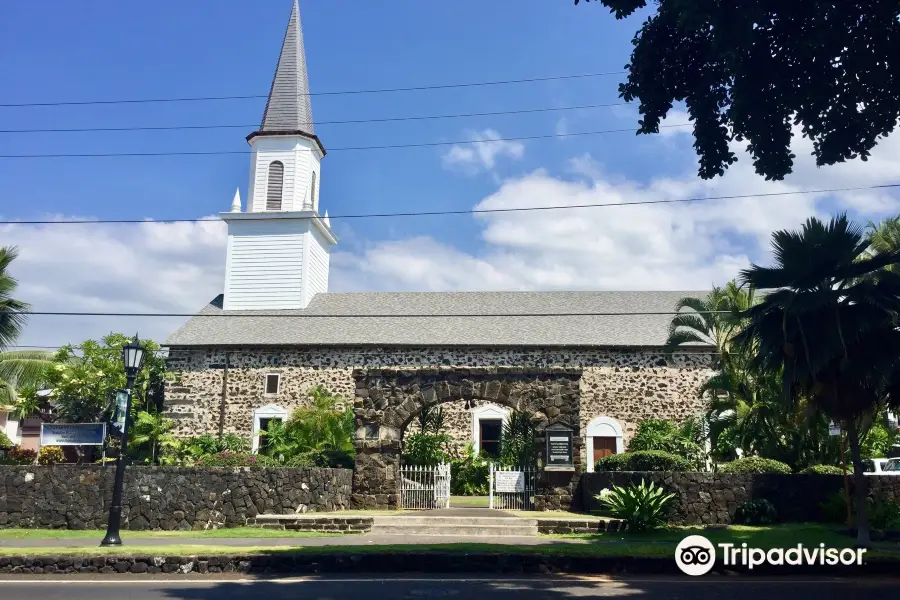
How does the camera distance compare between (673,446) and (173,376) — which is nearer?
(673,446)

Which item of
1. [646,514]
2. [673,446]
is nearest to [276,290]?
[673,446]

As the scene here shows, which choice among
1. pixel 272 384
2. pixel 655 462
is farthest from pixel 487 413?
pixel 655 462

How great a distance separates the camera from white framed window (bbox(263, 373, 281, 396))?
29.8 metres

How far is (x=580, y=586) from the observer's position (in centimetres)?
1046

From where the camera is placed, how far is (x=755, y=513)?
1738cm

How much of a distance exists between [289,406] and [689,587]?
2147cm

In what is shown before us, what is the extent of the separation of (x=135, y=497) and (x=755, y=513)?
553 inches

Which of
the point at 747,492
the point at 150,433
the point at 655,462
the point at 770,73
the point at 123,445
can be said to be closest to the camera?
the point at 770,73

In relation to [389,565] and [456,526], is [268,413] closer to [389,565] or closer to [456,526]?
[456,526]

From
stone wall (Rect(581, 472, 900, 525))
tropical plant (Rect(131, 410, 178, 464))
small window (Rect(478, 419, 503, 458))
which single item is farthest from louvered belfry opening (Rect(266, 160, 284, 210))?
stone wall (Rect(581, 472, 900, 525))

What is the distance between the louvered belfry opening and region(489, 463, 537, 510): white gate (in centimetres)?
1917

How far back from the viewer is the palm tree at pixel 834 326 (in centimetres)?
1366

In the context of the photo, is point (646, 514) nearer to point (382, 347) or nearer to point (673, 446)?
point (673, 446)

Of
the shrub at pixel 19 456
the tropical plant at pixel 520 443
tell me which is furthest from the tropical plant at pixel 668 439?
the shrub at pixel 19 456
